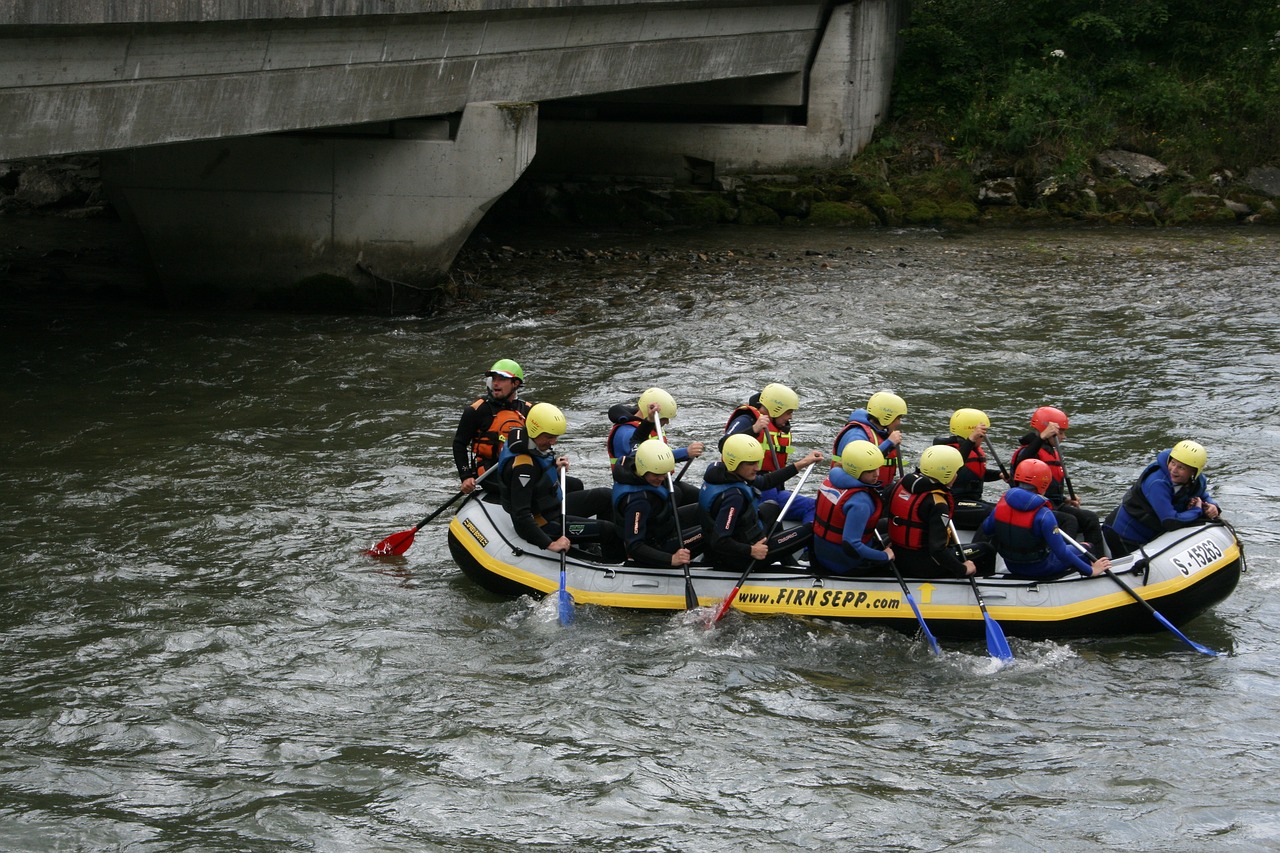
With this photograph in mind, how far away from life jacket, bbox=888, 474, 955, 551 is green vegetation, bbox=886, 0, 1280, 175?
18798mm

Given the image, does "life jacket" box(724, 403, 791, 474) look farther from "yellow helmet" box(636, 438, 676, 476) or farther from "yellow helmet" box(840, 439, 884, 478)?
"yellow helmet" box(840, 439, 884, 478)

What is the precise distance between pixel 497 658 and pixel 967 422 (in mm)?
4154

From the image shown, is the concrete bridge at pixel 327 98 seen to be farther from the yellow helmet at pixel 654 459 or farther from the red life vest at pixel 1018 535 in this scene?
the red life vest at pixel 1018 535

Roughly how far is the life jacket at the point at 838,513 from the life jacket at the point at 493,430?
8.95 ft

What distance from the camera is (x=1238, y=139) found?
26.5m

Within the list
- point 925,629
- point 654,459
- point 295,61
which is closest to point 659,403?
point 654,459

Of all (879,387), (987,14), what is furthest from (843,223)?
(879,387)

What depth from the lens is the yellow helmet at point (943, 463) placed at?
944cm

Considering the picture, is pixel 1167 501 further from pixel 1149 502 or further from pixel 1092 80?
pixel 1092 80

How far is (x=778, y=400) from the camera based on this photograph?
10961 mm

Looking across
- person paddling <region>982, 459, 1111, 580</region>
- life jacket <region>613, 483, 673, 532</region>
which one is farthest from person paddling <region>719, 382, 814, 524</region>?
person paddling <region>982, 459, 1111, 580</region>

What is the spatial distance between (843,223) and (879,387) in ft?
36.3

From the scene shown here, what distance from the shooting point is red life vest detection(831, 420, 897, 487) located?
1077 cm

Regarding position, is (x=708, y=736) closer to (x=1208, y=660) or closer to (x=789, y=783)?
(x=789, y=783)
